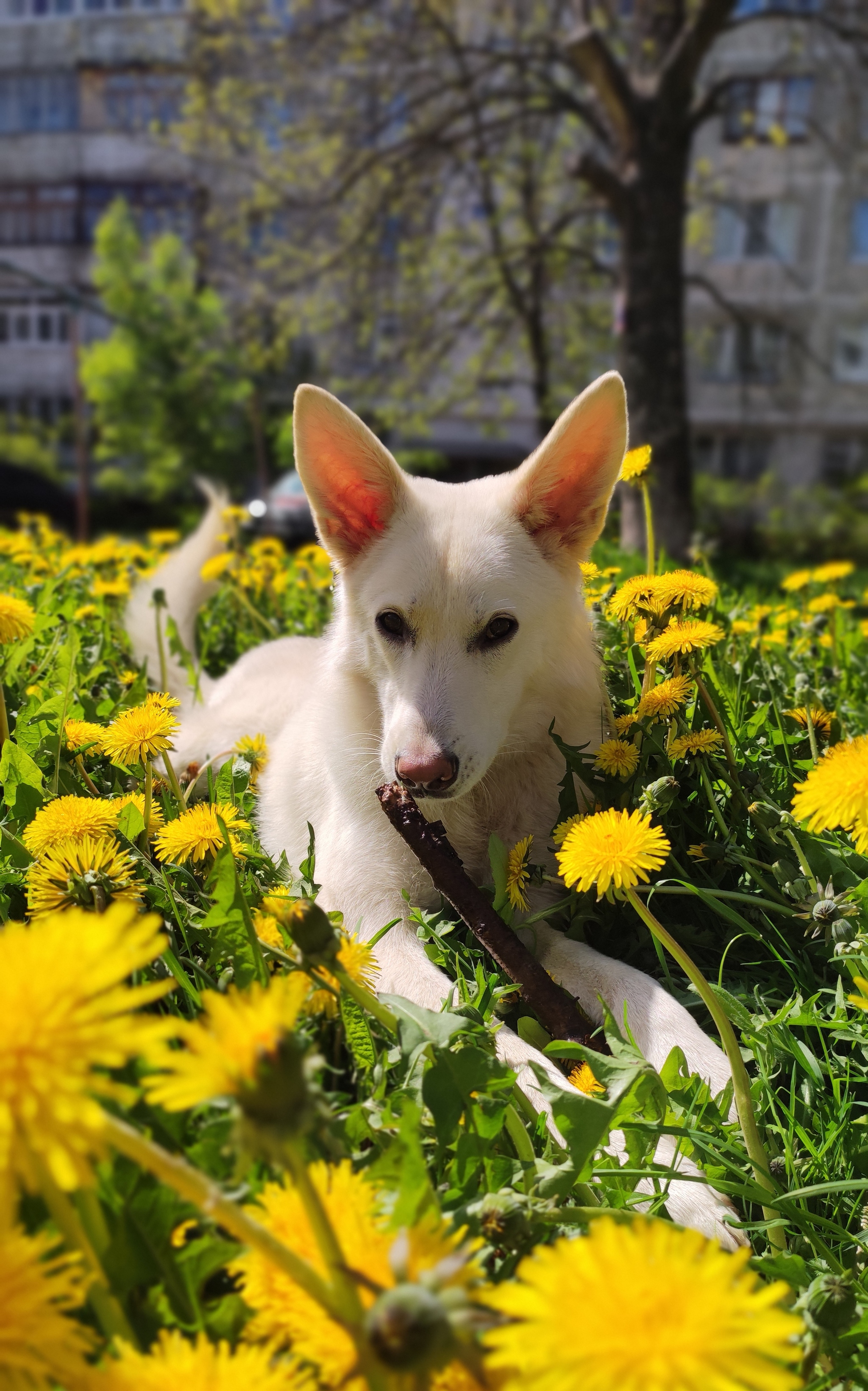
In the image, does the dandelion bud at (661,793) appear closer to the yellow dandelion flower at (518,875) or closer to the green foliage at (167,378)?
the yellow dandelion flower at (518,875)

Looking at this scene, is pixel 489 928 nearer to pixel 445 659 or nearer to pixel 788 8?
pixel 445 659

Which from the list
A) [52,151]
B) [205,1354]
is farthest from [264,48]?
[52,151]

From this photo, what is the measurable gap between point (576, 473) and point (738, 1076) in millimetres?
1527

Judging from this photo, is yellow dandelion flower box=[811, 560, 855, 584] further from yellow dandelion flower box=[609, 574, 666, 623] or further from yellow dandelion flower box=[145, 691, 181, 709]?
yellow dandelion flower box=[145, 691, 181, 709]

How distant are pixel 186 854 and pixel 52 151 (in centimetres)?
5033

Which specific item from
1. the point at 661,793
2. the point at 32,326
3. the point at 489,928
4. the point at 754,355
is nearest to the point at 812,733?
the point at 661,793

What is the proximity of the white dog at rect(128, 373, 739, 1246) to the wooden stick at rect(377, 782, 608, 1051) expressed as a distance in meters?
0.10

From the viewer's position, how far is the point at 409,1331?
1.95 feet

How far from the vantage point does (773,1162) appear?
4.34ft

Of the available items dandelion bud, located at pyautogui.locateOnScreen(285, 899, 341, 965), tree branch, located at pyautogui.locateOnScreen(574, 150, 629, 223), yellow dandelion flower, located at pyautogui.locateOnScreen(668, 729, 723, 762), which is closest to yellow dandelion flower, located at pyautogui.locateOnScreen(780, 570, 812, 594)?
yellow dandelion flower, located at pyautogui.locateOnScreen(668, 729, 723, 762)

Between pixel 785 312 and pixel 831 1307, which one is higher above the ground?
pixel 785 312

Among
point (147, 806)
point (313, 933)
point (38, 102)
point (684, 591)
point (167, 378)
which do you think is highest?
point (38, 102)

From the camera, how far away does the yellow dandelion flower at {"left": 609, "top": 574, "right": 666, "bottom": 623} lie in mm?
1902

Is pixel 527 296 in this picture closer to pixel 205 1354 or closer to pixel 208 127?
pixel 208 127
